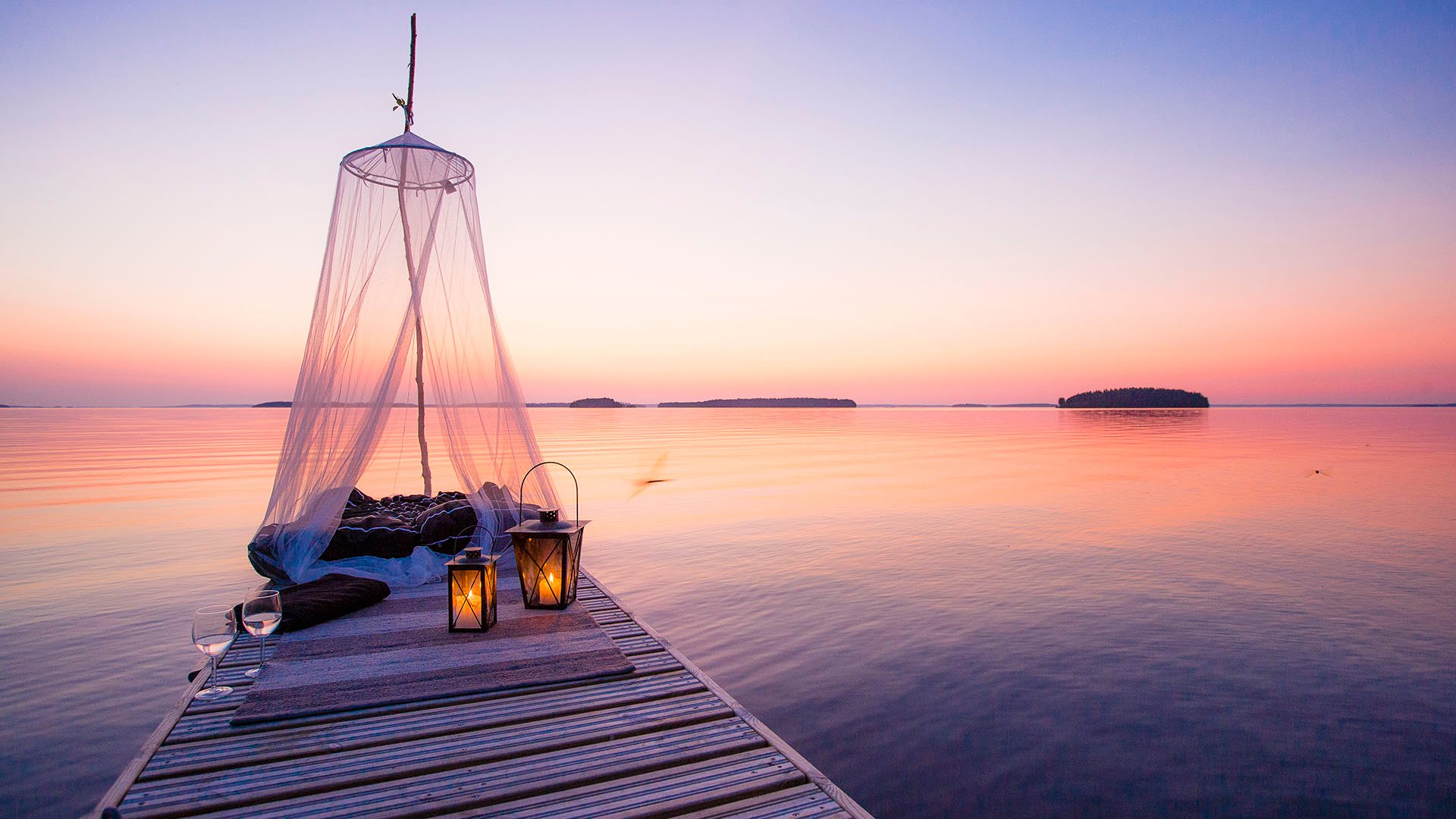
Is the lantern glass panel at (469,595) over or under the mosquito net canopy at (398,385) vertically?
under

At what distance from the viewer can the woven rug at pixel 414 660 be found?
3.24 metres

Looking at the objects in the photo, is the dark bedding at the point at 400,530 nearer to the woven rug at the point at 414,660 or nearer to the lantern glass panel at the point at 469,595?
the woven rug at the point at 414,660

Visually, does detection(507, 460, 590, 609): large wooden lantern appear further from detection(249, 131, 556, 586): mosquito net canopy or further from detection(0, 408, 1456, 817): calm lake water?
detection(249, 131, 556, 586): mosquito net canopy

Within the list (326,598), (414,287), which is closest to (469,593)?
(326,598)

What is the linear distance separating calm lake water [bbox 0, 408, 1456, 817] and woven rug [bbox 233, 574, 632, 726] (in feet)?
3.32

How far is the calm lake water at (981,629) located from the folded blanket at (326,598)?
889 millimetres

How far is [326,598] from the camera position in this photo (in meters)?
4.78

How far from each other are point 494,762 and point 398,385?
4907 millimetres

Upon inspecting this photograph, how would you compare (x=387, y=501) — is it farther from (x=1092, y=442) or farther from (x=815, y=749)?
(x=1092, y=442)

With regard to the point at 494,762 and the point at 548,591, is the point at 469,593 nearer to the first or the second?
the point at 548,591

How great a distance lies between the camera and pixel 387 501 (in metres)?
7.84

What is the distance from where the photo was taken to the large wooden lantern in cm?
472

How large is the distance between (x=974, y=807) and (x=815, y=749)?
0.87m

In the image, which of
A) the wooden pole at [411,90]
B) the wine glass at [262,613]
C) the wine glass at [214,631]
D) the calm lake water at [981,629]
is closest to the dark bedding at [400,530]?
the calm lake water at [981,629]
